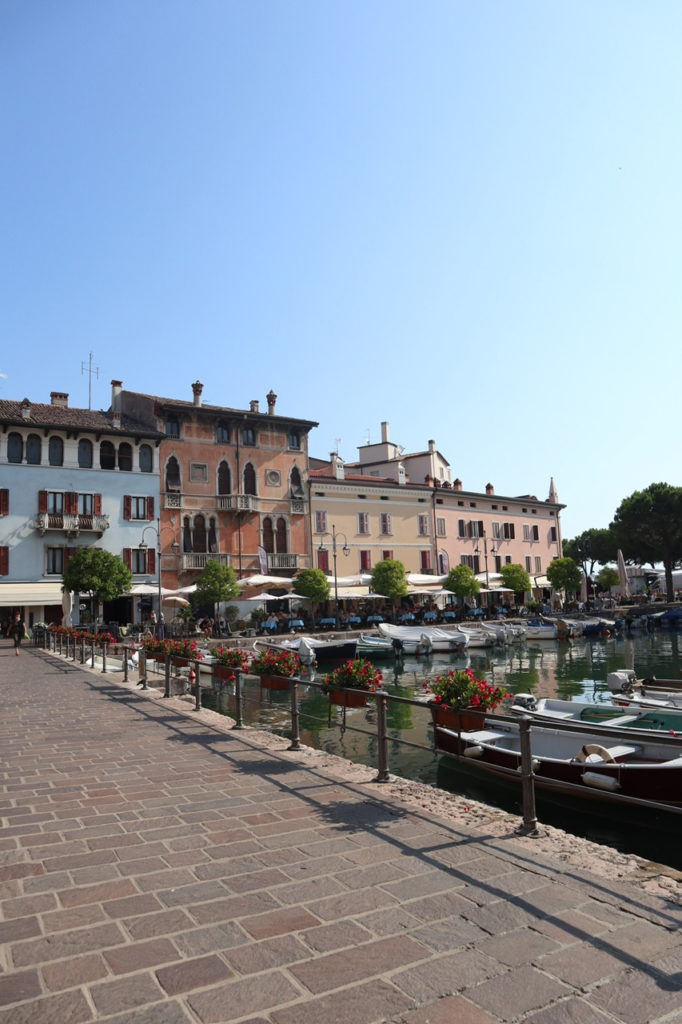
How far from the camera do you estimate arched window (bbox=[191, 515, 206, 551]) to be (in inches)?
1676

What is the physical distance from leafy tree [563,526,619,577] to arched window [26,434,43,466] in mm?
65175

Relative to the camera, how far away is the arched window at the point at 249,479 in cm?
4494

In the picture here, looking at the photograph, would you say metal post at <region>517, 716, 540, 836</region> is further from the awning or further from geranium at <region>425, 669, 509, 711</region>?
the awning

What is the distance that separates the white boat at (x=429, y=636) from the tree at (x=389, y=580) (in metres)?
6.24

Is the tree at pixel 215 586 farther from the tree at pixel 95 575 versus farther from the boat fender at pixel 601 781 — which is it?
the boat fender at pixel 601 781

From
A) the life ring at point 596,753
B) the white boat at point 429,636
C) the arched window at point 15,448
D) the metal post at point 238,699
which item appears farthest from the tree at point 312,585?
the life ring at point 596,753

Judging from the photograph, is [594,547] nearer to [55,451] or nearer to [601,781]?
[55,451]

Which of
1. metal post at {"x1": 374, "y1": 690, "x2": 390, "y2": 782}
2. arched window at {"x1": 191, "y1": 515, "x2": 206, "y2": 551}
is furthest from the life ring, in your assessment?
arched window at {"x1": 191, "y1": 515, "x2": 206, "y2": 551}

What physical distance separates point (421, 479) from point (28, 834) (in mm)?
52514

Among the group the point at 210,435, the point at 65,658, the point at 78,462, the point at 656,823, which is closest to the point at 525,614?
the point at 210,435

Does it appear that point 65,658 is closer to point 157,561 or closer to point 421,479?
point 157,561

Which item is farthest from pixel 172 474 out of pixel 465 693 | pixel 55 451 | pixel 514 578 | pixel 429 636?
pixel 465 693

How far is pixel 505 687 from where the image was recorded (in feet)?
78.3

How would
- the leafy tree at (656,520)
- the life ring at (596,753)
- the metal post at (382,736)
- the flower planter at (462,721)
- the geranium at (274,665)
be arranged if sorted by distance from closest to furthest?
1. the metal post at (382,736)
2. the flower planter at (462,721)
3. the life ring at (596,753)
4. the geranium at (274,665)
5. the leafy tree at (656,520)
